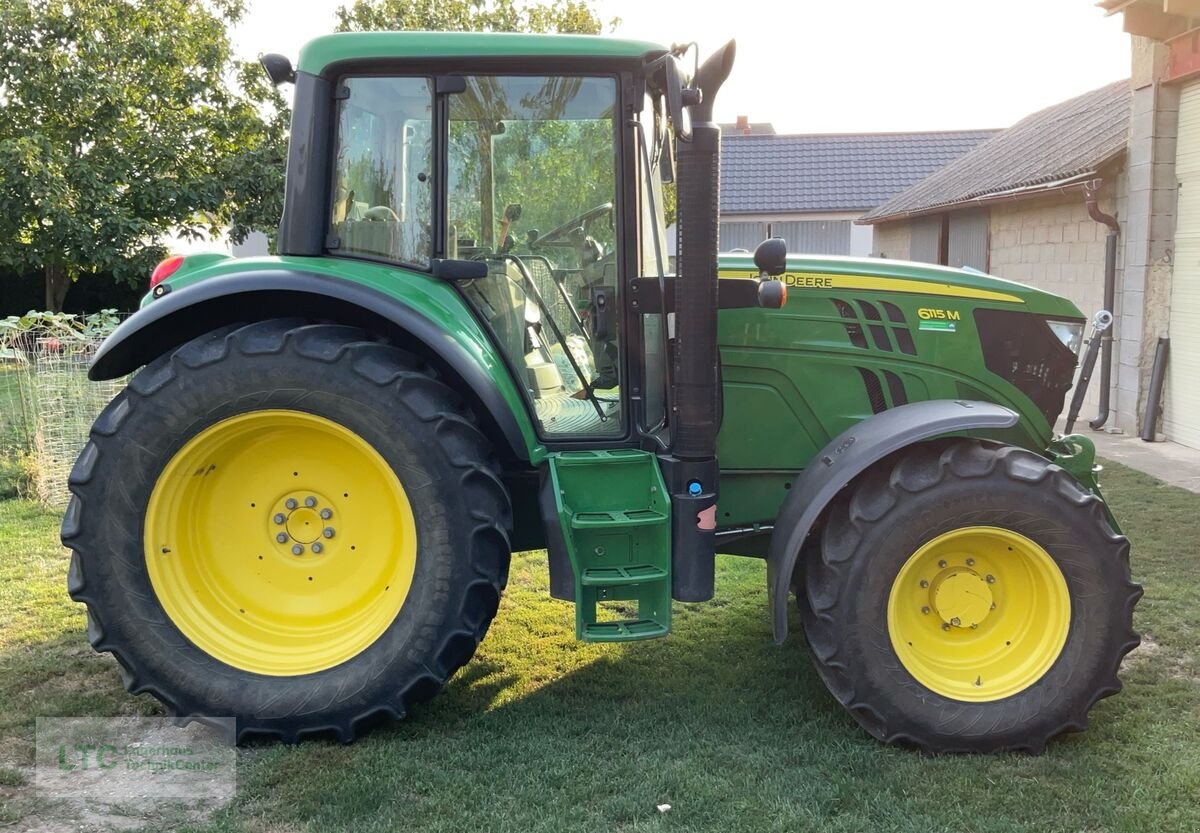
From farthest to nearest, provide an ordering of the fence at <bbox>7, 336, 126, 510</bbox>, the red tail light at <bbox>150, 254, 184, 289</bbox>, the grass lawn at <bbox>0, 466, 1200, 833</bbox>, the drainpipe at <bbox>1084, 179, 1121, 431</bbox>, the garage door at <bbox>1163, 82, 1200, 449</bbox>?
the drainpipe at <bbox>1084, 179, 1121, 431</bbox>, the garage door at <bbox>1163, 82, 1200, 449</bbox>, the fence at <bbox>7, 336, 126, 510</bbox>, the red tail light at <bbox>150, 254, 184, 289</bbox>, the grass lawn at <bbox>0, 466, 1200, 833</bbox>

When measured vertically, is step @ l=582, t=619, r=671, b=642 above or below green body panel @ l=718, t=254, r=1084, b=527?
below

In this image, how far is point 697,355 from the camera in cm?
316

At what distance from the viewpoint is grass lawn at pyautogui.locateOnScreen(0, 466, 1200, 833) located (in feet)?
9.14

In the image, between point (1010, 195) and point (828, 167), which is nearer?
point (1010, 195)

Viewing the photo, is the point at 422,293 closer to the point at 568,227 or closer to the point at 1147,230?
the point at 568,227

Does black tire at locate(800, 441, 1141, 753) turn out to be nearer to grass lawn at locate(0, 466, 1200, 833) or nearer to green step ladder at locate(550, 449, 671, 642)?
grass lawn at locate(0, 466, 1200, 833)

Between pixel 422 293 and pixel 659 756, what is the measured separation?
1.67 metres

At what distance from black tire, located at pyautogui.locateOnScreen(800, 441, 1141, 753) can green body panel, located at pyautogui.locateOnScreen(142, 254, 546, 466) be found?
112cm

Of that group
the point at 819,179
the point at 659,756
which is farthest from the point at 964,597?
the point at 819,179

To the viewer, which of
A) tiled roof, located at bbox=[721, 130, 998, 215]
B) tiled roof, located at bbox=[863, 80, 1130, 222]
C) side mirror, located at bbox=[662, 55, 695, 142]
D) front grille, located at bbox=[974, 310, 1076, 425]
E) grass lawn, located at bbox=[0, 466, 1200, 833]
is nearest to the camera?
grass lawn, located at bbox=[0, 466, 1200, 833]

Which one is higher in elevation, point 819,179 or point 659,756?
point 819,179

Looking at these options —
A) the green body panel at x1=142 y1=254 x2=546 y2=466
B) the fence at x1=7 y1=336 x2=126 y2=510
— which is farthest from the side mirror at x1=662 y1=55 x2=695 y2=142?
the fence at x1=7 y1=336 x2=126 y2=510

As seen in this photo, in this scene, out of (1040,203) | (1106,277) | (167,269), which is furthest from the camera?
(1040,203)

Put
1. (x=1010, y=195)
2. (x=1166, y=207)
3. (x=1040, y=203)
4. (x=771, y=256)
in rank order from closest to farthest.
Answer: (x=771, y=256) < (x=1166, y=207) < (x=1010, y=195) < (x=1040, y=203)
